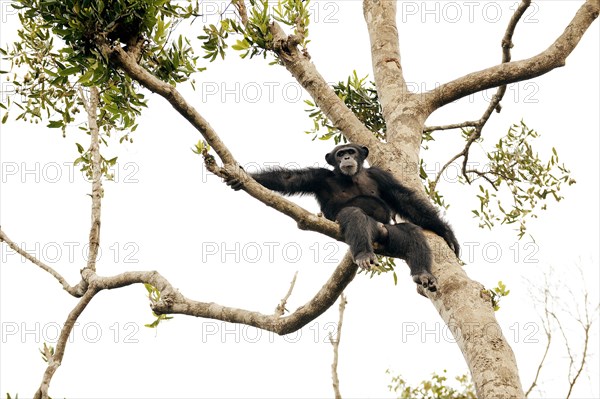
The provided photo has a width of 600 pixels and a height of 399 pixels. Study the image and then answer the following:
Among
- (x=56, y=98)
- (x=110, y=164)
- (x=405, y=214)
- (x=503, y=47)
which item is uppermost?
(x=503, y=47)

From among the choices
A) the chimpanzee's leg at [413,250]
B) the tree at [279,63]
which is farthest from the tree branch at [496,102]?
the chimpanzee's leg at [413,250]

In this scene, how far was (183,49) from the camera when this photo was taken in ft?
21.2

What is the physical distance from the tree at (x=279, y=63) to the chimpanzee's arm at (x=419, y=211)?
178mm

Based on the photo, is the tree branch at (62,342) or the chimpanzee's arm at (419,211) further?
the chimpanzee's arm at (419,211)

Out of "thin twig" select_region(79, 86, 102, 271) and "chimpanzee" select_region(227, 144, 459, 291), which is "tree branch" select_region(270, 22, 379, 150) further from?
"thin twig" select_region(79, 86, 102, 271)

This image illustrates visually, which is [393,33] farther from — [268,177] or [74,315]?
[74,315]

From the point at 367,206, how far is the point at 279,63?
76.1 inches

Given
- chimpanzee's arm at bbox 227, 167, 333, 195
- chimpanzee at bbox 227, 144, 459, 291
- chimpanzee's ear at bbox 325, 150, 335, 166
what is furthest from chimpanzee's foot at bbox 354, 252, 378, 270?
chimpanzee's ear at bbox 325, 150, 335, 166

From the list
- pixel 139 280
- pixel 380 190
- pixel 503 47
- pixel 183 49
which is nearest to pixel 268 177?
pixel 380 190

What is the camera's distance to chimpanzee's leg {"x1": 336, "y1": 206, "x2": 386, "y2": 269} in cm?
580

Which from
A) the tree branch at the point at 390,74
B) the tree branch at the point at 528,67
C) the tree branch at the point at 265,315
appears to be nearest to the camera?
the tree branch at the point at 265,315

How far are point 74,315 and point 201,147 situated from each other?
1.95m

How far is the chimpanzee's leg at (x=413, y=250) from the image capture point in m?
5.89

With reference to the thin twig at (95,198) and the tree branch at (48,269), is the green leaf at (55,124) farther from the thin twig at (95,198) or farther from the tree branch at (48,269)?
the tree branch at (48,269)
